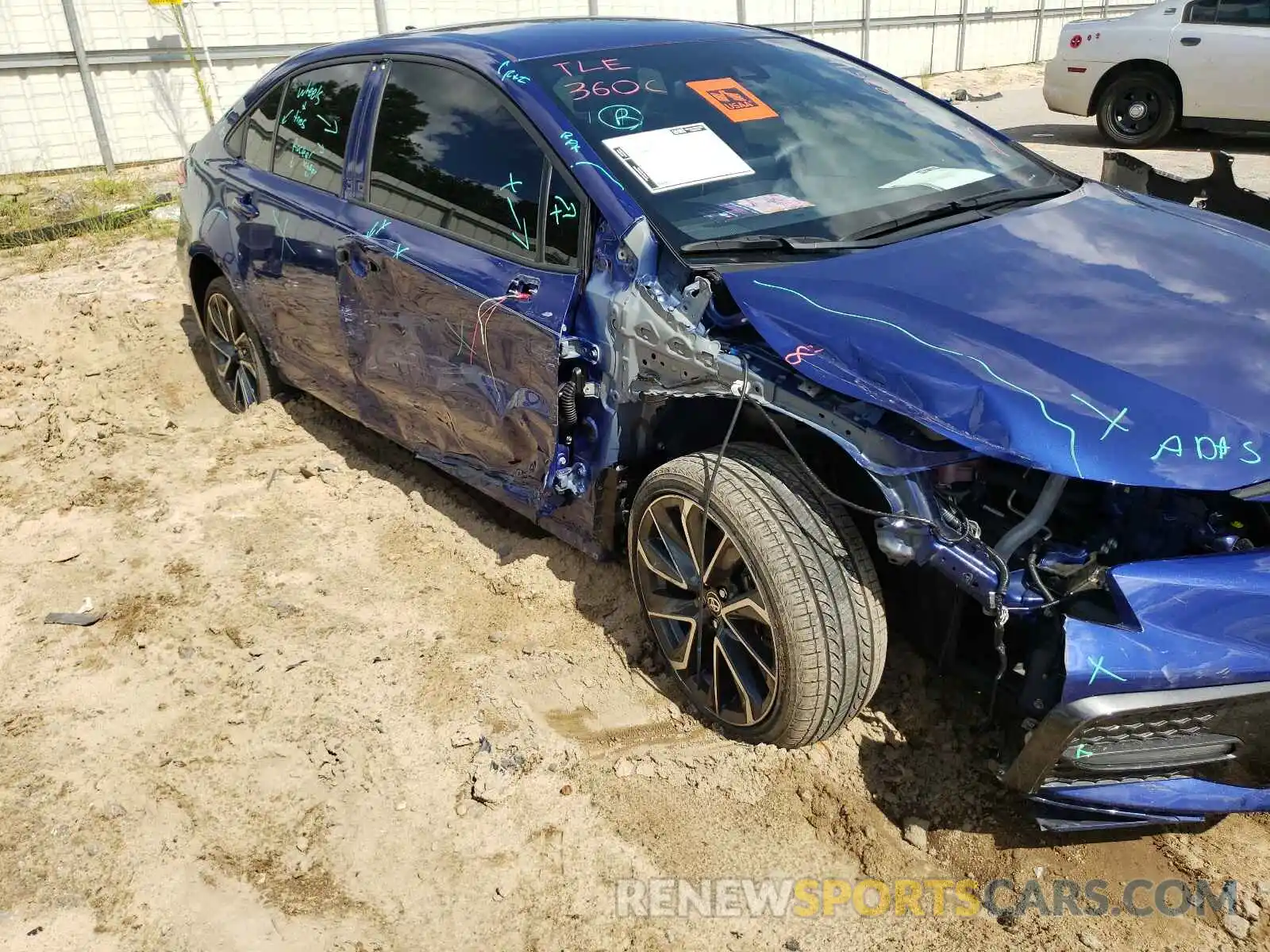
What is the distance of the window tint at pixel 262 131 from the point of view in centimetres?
443

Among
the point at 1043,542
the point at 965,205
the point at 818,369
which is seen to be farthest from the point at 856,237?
the point at 1043,542

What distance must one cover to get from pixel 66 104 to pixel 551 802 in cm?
989

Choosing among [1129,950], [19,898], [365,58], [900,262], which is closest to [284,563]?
[19,898]

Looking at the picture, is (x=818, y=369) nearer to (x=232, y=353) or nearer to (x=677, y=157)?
(x=677, y=157)

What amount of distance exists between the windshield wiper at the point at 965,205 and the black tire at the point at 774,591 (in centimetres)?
73

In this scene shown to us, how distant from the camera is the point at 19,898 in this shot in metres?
2.49

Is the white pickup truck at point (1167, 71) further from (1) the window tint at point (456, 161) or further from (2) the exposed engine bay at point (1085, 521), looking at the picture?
(2) the exposed engine bay at point (1085, 521)

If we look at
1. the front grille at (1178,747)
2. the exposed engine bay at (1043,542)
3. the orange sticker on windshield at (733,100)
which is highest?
the orange sticker on windshield at (733,100)

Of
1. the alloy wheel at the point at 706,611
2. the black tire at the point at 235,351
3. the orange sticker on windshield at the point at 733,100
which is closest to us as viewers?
the alloy wheel at the point at 706,611

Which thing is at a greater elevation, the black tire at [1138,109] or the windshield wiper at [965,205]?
the windshield wiper at [965,205]

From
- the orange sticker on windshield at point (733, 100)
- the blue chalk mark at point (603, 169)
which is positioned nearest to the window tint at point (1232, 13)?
the orange sticker on windshield at point (733, 100)

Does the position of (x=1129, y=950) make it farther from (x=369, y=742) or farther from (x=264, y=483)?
(x=264, y=483)

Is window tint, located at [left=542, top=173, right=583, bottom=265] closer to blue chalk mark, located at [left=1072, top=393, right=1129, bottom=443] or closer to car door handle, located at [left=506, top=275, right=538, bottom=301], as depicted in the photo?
car door handle, located at [left=506, top=275, right=538, bottom=301]

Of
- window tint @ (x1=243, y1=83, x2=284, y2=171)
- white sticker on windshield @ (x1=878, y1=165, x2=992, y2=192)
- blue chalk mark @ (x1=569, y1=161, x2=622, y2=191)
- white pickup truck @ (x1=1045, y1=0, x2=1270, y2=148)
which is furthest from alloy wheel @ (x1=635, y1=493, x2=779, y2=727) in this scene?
white pickup truck @ (x1=1045, y1=0, x2=1270, y2=148)
